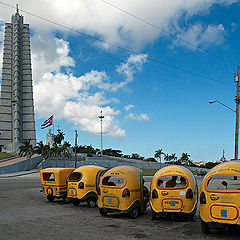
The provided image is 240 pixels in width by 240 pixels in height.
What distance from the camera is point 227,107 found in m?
26.2

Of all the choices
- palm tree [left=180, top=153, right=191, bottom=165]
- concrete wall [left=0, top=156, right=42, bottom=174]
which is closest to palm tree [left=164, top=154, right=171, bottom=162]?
palm tree [left=180, top=153, right=191, bottom=165]

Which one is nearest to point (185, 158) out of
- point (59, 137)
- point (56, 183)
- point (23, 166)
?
point (59, 137)

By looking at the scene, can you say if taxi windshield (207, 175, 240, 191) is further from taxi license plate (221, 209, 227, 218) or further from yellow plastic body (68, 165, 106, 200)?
yellow plastic body (68, 165, 106, 200)

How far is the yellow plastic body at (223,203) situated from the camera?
716 cm

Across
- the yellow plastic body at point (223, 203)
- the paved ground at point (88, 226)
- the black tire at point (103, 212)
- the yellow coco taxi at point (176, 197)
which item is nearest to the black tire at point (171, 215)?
the yellow coco taxi at point (176, 197)

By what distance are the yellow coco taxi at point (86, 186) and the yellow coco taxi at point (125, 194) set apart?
80.5 inches

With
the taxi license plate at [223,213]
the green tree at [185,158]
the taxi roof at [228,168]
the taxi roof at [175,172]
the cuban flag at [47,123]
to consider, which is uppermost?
the cuban flag at [47,123]

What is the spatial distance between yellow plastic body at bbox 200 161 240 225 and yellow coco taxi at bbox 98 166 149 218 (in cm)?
301

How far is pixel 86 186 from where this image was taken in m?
12.7

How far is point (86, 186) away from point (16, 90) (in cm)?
9292

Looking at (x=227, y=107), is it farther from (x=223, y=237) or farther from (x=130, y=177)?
(x=223, y=237)

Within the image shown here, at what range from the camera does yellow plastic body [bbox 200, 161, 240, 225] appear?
23.5 ft

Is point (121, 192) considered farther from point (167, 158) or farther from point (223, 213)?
point (167, 158)

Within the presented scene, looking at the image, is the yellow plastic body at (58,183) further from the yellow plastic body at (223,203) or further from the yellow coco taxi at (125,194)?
the yellow plastic body at (223,203)
